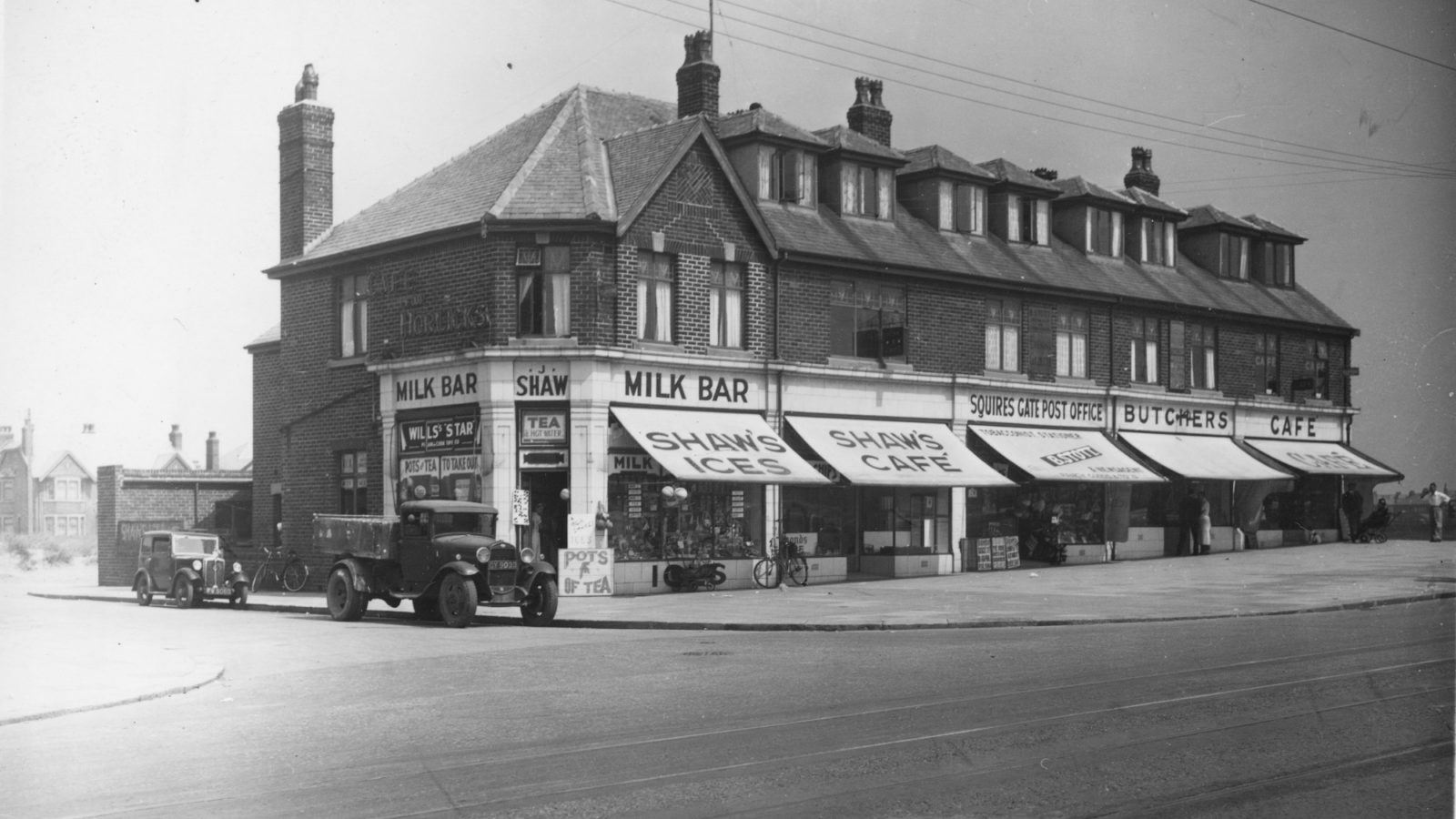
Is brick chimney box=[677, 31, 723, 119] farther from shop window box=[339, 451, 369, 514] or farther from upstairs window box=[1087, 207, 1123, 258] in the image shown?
upstairs window box=[1087, 207, 1123, 258]

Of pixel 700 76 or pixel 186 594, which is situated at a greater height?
pixel 700 76

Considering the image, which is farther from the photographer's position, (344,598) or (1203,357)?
(1203,357)

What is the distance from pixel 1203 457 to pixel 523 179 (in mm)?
20679

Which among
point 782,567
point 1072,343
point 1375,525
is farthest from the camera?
point 1375,525

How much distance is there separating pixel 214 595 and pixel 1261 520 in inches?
1133

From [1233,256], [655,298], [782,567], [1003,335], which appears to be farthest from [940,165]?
[1233,256]

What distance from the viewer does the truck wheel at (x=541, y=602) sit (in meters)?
22.1

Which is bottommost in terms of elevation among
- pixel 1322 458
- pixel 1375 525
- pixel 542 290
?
pixel 1375 525

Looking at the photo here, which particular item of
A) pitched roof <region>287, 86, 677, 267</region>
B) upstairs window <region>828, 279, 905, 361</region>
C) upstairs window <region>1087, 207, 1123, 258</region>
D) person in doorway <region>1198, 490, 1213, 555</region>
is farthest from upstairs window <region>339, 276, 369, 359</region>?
person in doorway <region>1198, 490, 1213, 555</region>

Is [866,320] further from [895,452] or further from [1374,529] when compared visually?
[1374,529]

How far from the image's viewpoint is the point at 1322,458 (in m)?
42.5

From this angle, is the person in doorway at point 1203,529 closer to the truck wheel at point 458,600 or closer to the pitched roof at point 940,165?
the pitched roof at point 940,165

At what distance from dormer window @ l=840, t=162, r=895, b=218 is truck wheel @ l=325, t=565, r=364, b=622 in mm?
15388

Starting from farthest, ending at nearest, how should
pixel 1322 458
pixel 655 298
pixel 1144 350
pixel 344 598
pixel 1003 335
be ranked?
1. pixel 1322 458
2. pixel 1144 350
3. pixel 1003 335
4. pixel 655 298
5. pixel 344 598
